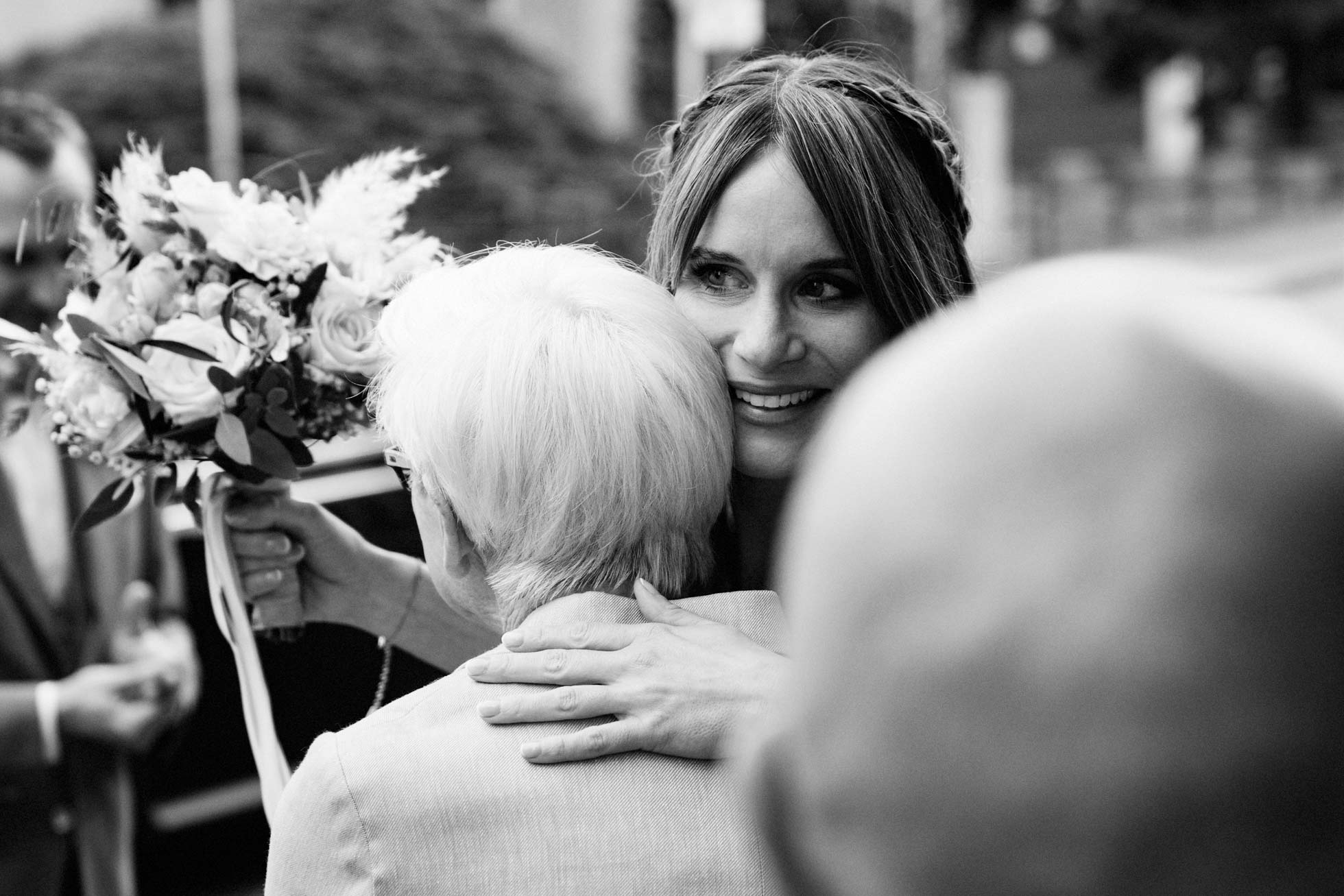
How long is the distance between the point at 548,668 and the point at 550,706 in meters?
0.06


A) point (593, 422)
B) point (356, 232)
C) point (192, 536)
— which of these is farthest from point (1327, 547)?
point (192, 536)

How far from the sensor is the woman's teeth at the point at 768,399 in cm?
212

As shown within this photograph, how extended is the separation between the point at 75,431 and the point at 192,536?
230 centimetres

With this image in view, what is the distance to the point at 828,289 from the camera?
2211mm

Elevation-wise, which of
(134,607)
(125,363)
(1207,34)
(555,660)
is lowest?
(134,607)

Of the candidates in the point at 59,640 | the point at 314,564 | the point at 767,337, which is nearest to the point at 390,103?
the point at 59,640

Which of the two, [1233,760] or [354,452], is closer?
[1233,760]

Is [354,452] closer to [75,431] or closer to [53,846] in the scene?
[53,846]

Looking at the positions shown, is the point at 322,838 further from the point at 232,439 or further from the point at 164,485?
the point at 164,485

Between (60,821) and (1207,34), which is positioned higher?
(1207,34)

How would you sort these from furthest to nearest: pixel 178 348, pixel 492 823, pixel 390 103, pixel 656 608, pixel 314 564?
pixel 390 103, pixel 314 564, pixel 178 348, pixel 656 608, pixel 492 823

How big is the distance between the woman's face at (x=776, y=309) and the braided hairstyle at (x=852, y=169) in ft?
0.09

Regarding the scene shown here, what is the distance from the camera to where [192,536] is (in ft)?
14.2

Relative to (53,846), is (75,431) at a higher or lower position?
higher
